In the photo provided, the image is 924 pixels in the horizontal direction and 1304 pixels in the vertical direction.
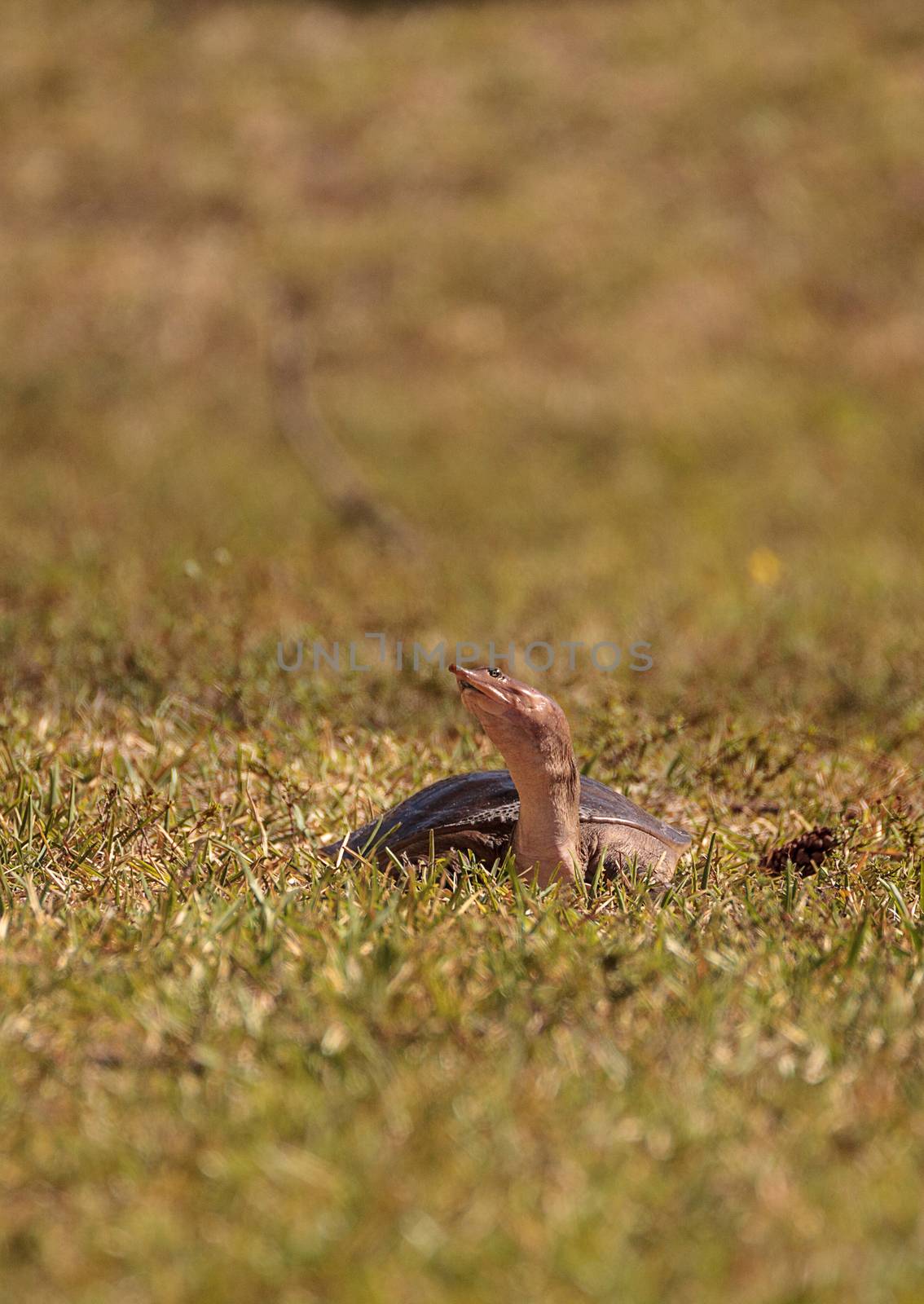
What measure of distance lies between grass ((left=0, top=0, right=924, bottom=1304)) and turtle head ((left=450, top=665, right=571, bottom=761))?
1.02 feet

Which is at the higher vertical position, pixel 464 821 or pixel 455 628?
pixel 464 821

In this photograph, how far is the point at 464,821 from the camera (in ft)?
8.59

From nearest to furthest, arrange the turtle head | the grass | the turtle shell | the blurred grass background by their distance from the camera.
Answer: the grass → the turtle head → the turtle shell → the blurred grass background

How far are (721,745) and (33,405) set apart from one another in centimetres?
711

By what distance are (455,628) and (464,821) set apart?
2347 mm

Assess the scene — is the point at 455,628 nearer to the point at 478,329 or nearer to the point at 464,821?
the point at 464,821

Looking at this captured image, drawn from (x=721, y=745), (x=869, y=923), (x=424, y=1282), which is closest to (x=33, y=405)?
(x=721, y=745)

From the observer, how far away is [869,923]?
7.60 ft

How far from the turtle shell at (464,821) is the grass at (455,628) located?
107 millimetres

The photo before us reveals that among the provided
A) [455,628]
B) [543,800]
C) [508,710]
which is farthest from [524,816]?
[455,628]

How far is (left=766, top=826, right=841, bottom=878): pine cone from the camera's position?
271 cm

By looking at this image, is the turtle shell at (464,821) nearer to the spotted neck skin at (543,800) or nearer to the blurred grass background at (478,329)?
the spotted neck skin at (543,800)

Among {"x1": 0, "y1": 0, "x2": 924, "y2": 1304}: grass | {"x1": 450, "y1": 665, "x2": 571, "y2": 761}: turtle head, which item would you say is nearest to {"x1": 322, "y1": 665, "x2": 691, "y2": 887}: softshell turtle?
{"x1": 450, "y1": 665, "x2": 571, "y2": 761}: turtle head

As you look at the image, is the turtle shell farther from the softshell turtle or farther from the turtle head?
the turtle head
